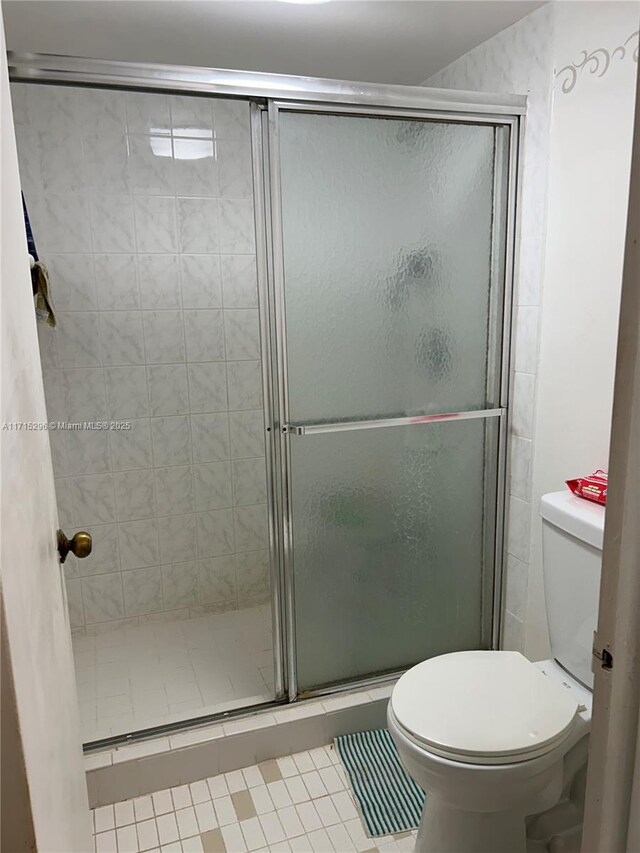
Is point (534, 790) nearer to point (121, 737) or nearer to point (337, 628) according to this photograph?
point (337, 628)

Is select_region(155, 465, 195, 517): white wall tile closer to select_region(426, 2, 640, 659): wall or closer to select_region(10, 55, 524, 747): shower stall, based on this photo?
select_region(10, 55, 524, 747): shower stall

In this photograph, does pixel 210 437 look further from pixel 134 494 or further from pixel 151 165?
pixel 151 165

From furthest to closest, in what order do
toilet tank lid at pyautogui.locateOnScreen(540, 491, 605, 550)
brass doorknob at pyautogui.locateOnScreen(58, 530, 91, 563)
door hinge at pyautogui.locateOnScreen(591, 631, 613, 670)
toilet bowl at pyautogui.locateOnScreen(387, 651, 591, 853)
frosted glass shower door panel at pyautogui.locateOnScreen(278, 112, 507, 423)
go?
frosted glass shower door panel at pyautogui.locateOnScreen(278, 112, 507, 423), toilet tank lid at pyautogui.locateOnScreen(540, 491, 605, 550), toilet bowl at pyautogui.locateOnScreen(387, 651, 591, 853), brass doorknob at pyautogui.locateOnScreen(58, 530, 91, 563), door hinge at pyautogui.locateOnScreen(591, 631, 613, 670)

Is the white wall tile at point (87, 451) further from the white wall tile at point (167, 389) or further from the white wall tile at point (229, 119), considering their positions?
the white wall tile at point (229, 119)

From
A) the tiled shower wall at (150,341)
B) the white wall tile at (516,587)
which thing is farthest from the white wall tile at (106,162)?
the white wall tile at (516,587)

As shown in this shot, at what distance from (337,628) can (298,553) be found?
0.31 meters

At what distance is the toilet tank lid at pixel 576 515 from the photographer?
1.50m

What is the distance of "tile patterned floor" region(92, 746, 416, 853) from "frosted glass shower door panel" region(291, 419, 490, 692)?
29 cm

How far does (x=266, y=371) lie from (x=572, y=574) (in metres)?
0.95

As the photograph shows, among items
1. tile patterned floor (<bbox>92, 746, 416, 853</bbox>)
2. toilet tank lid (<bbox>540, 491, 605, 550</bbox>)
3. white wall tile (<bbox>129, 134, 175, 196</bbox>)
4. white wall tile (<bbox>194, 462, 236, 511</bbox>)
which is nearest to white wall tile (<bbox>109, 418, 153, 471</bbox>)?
white wall tile (<bbox>194, 462, 236, 511</bbox>)

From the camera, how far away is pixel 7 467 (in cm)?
74

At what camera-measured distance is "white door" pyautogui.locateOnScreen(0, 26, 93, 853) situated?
70cm

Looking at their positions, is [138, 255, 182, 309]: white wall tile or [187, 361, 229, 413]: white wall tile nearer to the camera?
[138, 255, 182, 309]: white wall tile

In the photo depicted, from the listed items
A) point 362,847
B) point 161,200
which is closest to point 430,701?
point 362,847
